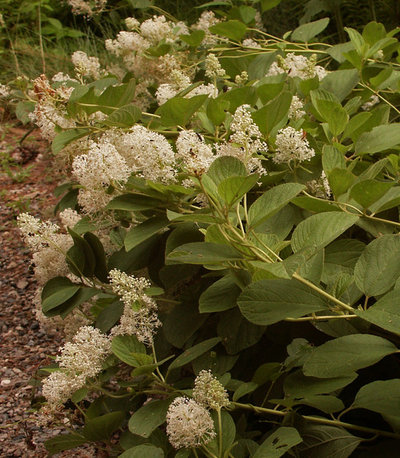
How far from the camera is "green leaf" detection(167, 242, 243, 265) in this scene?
2.50 feet

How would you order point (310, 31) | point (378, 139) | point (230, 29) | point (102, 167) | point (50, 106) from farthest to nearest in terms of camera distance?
point (310, 31)
point (230, 29)
point (50, 106)
point (378, 139)
point (102, 167)

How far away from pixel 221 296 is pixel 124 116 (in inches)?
14.8

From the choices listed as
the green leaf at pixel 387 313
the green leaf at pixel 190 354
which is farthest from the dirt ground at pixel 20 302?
the green leaf at pixel 387 313

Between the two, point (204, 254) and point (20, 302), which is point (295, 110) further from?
point (20, 302)

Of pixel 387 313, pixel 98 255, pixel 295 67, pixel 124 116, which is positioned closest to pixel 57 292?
pixel 98 255

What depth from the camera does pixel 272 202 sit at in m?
0.81

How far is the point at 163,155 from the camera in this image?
0.95m

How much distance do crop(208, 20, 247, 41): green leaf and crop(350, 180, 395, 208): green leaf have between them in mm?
943

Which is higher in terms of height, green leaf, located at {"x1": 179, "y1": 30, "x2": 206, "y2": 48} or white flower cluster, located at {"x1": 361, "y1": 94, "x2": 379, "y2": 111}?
green leaf, located at {"x1": 179, "y1": 30, "x2": 206, "y2": 48}

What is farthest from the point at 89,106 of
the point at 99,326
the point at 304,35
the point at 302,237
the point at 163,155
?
the point at 304,35

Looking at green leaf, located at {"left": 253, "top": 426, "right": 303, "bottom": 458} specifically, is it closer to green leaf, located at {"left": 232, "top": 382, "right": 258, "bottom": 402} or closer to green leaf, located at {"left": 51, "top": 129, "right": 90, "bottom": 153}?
green leaf, located at {"left": 232, "top": 382, "right": 258, "bottom": 402}

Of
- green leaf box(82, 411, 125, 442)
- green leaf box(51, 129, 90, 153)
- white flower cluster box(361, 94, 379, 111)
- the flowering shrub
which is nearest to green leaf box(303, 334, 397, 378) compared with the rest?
the flowering shrub

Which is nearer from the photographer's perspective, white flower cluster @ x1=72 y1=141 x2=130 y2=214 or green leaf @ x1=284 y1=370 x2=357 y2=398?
green leaf @ x1=284 y1=370 x2=357 y2=398

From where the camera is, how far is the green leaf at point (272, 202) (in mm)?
774
